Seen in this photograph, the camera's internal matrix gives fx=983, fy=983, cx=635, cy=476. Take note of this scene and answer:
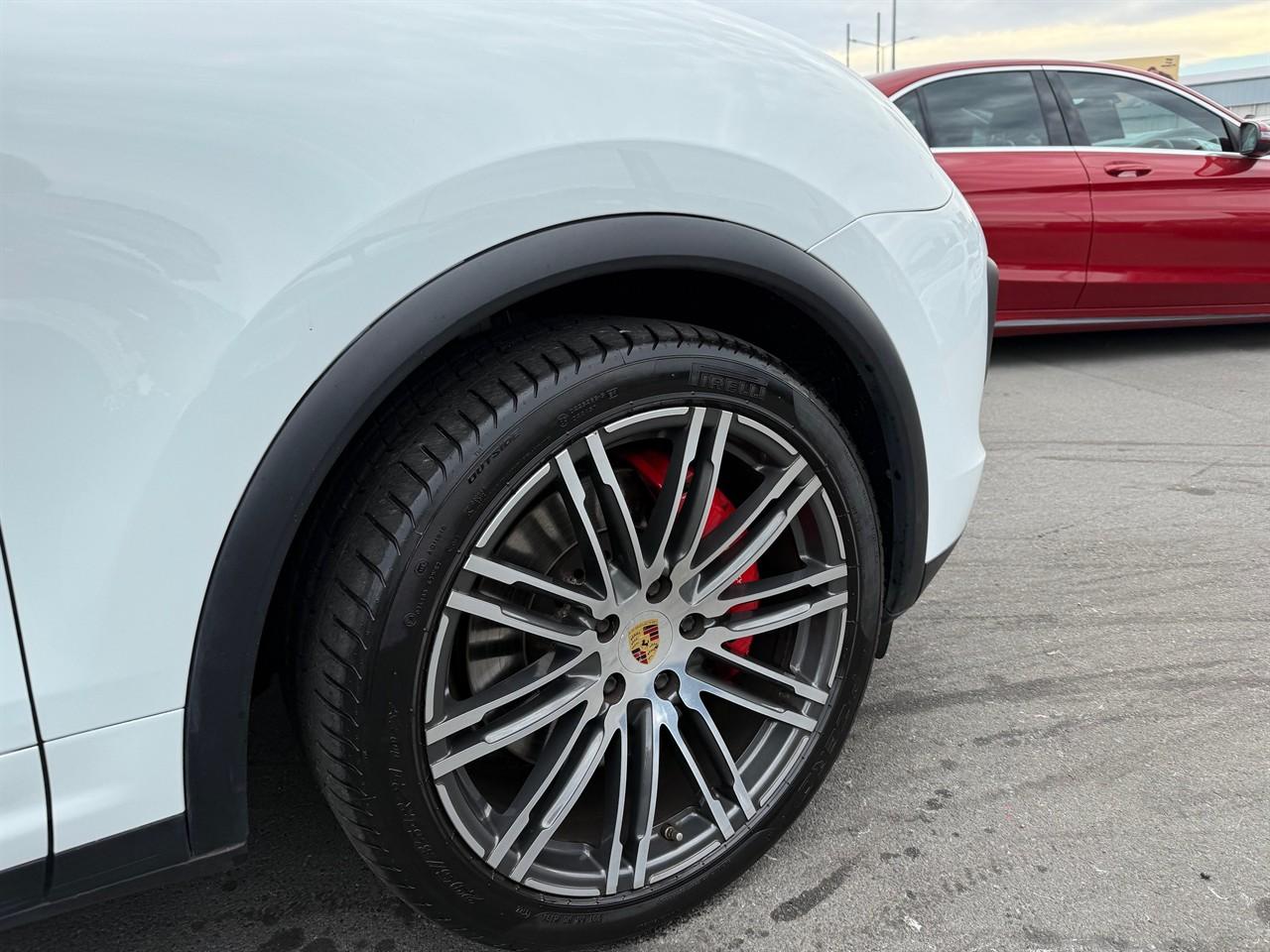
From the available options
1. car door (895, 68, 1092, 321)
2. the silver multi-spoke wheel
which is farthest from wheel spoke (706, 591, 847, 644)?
car door (895, 68, 1092, 321)

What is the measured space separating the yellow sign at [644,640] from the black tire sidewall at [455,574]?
307 millimetres

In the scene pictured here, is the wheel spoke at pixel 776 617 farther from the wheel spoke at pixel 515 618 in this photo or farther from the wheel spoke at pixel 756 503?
the wheel spoke at pixel 515 618

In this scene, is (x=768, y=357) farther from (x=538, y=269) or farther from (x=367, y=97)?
(x=367, y=97)

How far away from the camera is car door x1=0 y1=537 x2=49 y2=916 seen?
3.35ft

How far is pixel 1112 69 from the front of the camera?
16.4 ft

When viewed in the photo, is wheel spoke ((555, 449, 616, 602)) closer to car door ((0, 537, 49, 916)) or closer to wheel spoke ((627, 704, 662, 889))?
wheel spoke ((627, 704, 662, 889))

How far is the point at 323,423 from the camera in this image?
113 cm

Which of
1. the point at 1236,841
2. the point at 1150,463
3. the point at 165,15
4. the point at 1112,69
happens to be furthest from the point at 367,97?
the point at 1112,69

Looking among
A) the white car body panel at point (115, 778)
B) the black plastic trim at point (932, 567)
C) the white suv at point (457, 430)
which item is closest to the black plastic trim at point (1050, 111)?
the white suv at point (457, 430)

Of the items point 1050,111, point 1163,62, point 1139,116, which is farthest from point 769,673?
point 1163,62

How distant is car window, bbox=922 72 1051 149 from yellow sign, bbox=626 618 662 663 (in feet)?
13.7

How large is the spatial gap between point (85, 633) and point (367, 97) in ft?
2.18

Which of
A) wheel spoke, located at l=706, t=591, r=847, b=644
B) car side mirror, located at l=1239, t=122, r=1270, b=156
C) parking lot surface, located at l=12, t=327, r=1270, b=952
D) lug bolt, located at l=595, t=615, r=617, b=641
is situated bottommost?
parking lot surface, located at l=12, t=327, r=1270, b=952

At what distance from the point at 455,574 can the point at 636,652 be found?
0.33 meters
